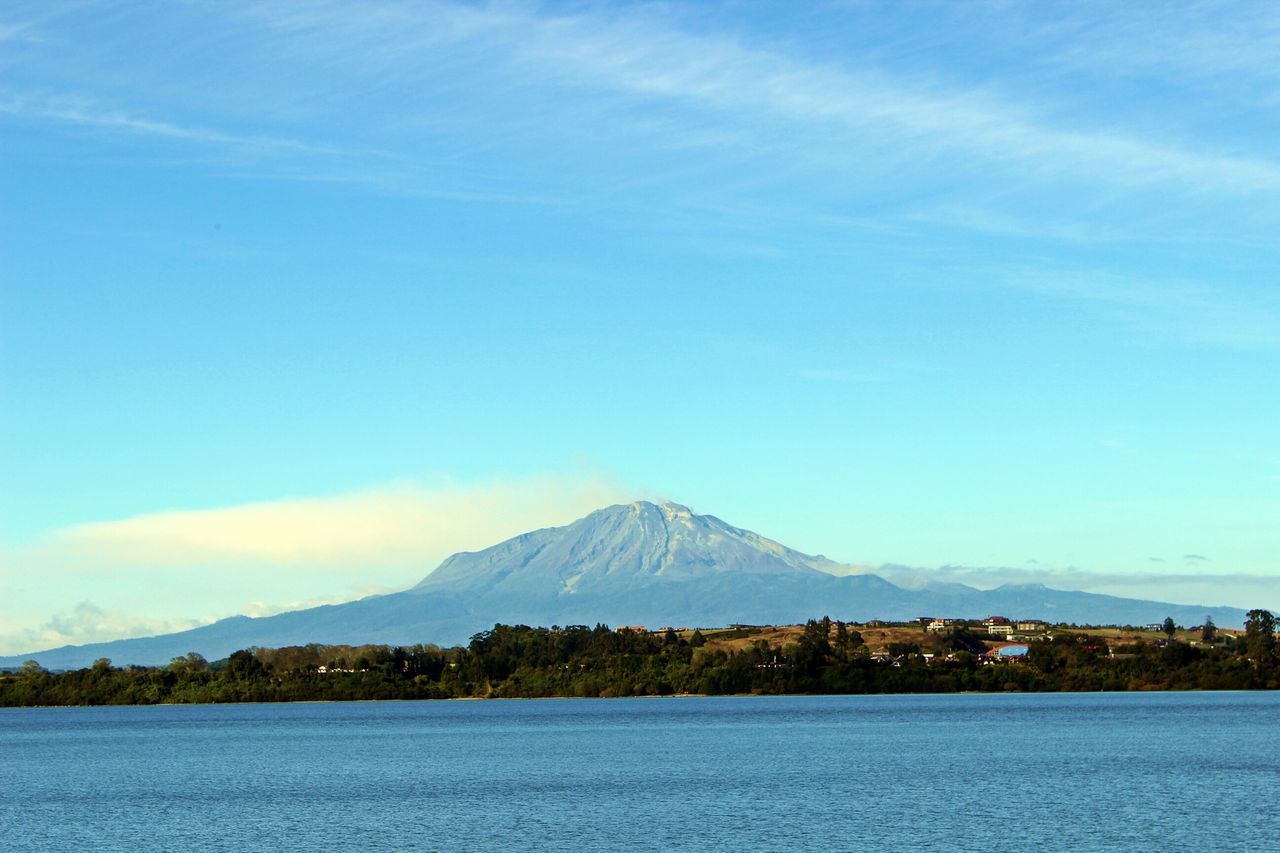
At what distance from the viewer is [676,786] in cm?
8325

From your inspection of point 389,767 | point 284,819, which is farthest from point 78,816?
point 389,767

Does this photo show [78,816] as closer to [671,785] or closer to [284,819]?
[284,819]

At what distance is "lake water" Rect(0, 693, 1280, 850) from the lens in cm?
6206

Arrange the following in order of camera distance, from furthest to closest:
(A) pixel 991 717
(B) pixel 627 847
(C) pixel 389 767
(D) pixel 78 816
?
(A) pixel 991 717 < (C) pixel 389 767 < (D) pixel 78 816 < (B) pixel 627 847

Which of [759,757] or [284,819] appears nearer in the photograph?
[284,819]

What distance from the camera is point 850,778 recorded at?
8625 centimetres

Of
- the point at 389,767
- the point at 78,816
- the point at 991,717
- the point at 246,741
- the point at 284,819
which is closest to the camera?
the point at 284,819

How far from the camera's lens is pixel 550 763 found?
10375 cm

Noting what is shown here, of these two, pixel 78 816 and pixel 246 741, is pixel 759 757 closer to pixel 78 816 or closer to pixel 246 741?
pixel 78 816

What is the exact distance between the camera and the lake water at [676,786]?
204 ft

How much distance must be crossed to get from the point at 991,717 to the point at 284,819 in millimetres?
102491

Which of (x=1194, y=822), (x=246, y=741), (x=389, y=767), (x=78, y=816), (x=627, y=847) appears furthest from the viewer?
(x=246, y=741)

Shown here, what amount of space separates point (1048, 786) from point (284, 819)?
130 feet

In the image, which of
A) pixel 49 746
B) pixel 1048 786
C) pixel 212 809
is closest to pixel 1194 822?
pixel 1048 786
